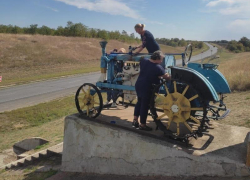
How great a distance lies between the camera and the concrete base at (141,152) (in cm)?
432

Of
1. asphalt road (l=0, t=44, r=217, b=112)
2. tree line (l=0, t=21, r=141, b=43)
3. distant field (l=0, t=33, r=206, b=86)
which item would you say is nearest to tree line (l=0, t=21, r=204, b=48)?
tree line (l=0, t=21, r=141, b=43)

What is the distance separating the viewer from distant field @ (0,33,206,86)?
28469 millimetres

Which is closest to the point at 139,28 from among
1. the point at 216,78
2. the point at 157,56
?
the point at 157,56

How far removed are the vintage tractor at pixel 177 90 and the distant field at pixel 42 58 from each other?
18453mm

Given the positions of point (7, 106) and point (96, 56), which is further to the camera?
point (96, 56)

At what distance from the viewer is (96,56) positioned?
146ft

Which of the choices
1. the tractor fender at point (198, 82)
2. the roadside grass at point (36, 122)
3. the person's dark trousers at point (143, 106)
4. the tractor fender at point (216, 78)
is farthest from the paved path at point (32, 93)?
the tractor fender at point (198, 82)

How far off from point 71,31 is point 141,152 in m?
53.8

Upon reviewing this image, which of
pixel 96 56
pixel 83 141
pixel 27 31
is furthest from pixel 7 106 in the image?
pixel 27 31

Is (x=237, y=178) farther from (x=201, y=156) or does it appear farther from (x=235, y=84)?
(x=235, y=84)

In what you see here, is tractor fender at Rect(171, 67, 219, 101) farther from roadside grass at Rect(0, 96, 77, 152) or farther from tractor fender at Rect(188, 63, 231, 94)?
roadside grass at Rect(0, 96, 77, 152)

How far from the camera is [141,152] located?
5074mm

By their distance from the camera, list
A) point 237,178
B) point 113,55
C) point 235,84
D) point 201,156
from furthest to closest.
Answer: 1. point 235,84
2. point 113,55
3. point 201,156
4. point 237,178

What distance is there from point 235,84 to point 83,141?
8.76m
